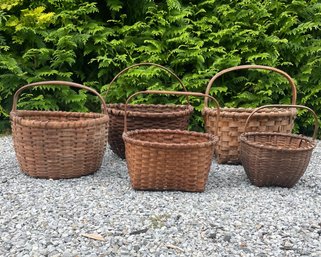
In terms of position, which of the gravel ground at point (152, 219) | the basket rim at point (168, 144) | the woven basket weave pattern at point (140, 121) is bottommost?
the gravel ground at point (152, 219)

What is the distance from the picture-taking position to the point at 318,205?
279 cm

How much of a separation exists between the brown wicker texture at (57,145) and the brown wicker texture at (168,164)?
0.35 metres

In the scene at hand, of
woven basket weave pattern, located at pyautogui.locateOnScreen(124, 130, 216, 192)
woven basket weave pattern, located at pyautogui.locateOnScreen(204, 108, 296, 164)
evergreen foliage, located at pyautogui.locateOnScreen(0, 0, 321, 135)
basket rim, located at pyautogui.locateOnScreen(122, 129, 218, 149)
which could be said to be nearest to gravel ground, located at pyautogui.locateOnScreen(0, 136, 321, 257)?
woven basket weave pattern, located at pyautogui.locateOnScreen(124, 130, 216, 192)

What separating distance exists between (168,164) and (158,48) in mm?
2211

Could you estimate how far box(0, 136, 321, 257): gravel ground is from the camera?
2.13m

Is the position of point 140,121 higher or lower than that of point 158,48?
lower

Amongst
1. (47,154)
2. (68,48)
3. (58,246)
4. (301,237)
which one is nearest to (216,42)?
(68,48)

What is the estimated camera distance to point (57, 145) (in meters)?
3.07

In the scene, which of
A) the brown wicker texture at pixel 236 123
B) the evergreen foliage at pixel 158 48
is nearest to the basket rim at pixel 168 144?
the brown wicker texture at pixel 236 123

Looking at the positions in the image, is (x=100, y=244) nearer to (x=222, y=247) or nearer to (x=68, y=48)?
(x=222, y=247)

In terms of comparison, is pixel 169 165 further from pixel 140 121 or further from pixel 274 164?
pixel 140 121

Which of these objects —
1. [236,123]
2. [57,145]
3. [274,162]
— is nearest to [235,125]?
[236,123]

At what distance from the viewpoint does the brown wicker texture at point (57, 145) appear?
304 cm

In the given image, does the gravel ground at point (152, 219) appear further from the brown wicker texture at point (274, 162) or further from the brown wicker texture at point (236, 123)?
the brown wicker texture at point (236, 123)
